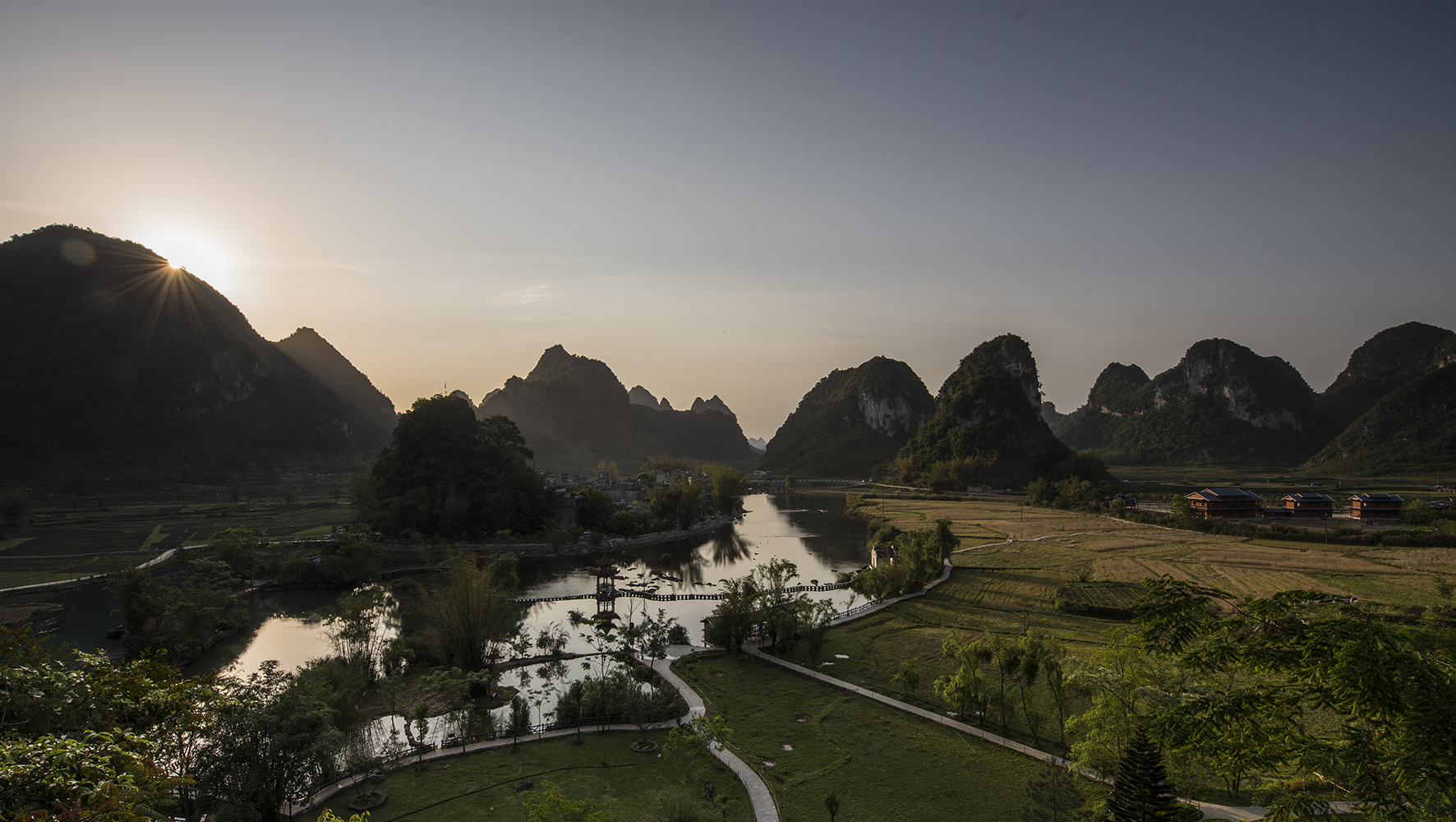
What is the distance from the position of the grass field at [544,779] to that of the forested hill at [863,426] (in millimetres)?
126741

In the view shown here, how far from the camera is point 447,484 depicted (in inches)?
2288

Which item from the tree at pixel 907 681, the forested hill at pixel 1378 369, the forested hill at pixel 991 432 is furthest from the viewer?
the forested hill at pixel 1378 369

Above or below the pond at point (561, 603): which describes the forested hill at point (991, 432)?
above

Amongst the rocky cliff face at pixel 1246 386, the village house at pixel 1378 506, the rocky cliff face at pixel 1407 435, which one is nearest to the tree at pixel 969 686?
the village house at pixel 1378 506

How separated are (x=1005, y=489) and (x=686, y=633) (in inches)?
3294

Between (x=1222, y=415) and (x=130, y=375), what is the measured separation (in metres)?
197

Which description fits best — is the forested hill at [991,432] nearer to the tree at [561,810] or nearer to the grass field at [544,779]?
the grass field at [544,779]

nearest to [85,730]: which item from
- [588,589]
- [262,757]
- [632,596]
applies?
[262,757]

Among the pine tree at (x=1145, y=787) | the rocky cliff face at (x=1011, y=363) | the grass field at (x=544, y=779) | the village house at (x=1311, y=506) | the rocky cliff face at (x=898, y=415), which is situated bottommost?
the grass field at (x=544, y=779)

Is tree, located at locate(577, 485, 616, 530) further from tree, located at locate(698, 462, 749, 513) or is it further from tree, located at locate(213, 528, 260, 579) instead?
tree, located at locate(213, 528, 260, 579)

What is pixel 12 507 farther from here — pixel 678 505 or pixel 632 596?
pixel 678 505

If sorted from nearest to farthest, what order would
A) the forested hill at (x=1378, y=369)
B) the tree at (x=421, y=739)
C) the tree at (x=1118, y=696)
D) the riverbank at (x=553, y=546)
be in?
1. the tree at (x=1118, y=696)
2. the tree at (x=421, y=739)
3. the riverbank at (x=553, y=546)
4. the forested hill at (x=1378, y=369)

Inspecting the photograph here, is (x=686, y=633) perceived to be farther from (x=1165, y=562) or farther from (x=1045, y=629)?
(x=1165, y=562)

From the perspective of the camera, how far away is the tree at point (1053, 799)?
12781 millimetres
